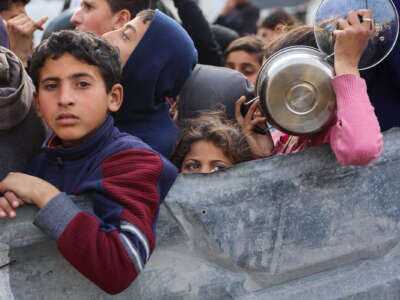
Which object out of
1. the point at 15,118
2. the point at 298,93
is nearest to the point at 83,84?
the point at 15,118

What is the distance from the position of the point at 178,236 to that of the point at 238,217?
19cm

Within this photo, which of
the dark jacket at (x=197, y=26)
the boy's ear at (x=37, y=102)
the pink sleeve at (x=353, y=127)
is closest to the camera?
the pink sleeve at (x=353, y=127)

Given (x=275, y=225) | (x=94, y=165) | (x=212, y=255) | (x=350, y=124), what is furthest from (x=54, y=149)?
(x=350, y=124)

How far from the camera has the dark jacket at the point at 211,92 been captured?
2.30 meters

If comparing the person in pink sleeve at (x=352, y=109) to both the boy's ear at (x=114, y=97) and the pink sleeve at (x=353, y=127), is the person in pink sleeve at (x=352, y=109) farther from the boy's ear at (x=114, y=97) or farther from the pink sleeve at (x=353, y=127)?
the boy's ear at (x=114, y=97)

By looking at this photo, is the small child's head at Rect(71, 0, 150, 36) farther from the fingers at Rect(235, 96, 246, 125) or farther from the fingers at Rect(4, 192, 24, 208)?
the fingers at Rect(4, 192, 24, 208)

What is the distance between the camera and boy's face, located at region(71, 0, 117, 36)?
2584 mm

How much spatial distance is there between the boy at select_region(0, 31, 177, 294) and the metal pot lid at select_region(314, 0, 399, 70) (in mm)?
666

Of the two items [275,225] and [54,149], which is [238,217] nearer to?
[275,225]

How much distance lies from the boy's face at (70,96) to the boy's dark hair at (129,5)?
1.06 metres

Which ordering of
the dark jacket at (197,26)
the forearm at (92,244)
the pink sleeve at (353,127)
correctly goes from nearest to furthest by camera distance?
the forearm at (92,244) < the pink sleeve at (353,127) < the dark jacket at (197,26)

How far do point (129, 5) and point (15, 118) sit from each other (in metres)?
1.18

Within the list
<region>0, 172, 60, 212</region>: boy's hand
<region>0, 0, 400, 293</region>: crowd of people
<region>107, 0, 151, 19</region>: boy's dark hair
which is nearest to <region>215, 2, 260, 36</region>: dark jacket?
<region>107, 0, 151, 19</region>: boy's dark hair

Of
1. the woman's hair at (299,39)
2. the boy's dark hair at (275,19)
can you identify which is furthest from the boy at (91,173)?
the boy's dark hair at (275,19)
